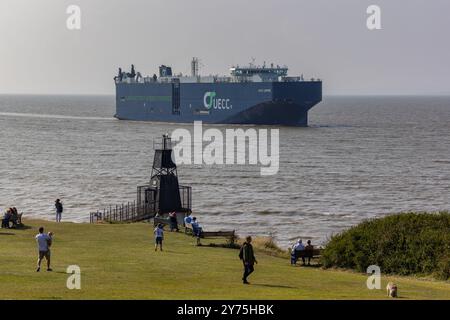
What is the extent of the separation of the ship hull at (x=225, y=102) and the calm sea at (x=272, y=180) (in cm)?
868

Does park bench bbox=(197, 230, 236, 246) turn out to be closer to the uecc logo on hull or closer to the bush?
the bush

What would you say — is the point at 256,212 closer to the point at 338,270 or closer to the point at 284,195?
the point at 284,195

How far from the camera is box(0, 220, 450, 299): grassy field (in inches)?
717

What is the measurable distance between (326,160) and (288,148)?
1227cm

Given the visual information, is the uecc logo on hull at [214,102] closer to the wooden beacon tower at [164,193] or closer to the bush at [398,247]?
the wooden beacon tower at [164,193]

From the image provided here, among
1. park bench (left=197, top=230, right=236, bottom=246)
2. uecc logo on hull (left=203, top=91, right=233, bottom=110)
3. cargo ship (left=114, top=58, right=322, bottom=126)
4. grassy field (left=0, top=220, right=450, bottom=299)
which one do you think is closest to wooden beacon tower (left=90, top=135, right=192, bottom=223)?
park bench (left=197, top=230, right=236, bottom=246)

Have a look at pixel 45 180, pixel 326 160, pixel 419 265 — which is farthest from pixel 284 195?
pixel 419 265

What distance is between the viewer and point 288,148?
8619 cm

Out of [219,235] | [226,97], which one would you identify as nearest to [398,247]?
[219,235]

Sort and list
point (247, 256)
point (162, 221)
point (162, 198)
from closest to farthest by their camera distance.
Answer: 1. point (247, 256)
2. point (162, 221)
3. point (162, 198)

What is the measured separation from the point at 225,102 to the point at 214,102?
9.95 ft

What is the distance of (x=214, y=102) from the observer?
124 meters

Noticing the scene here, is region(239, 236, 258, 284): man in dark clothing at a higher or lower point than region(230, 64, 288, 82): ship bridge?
lower

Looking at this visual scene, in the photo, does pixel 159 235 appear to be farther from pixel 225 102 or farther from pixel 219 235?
pixel 225 102
